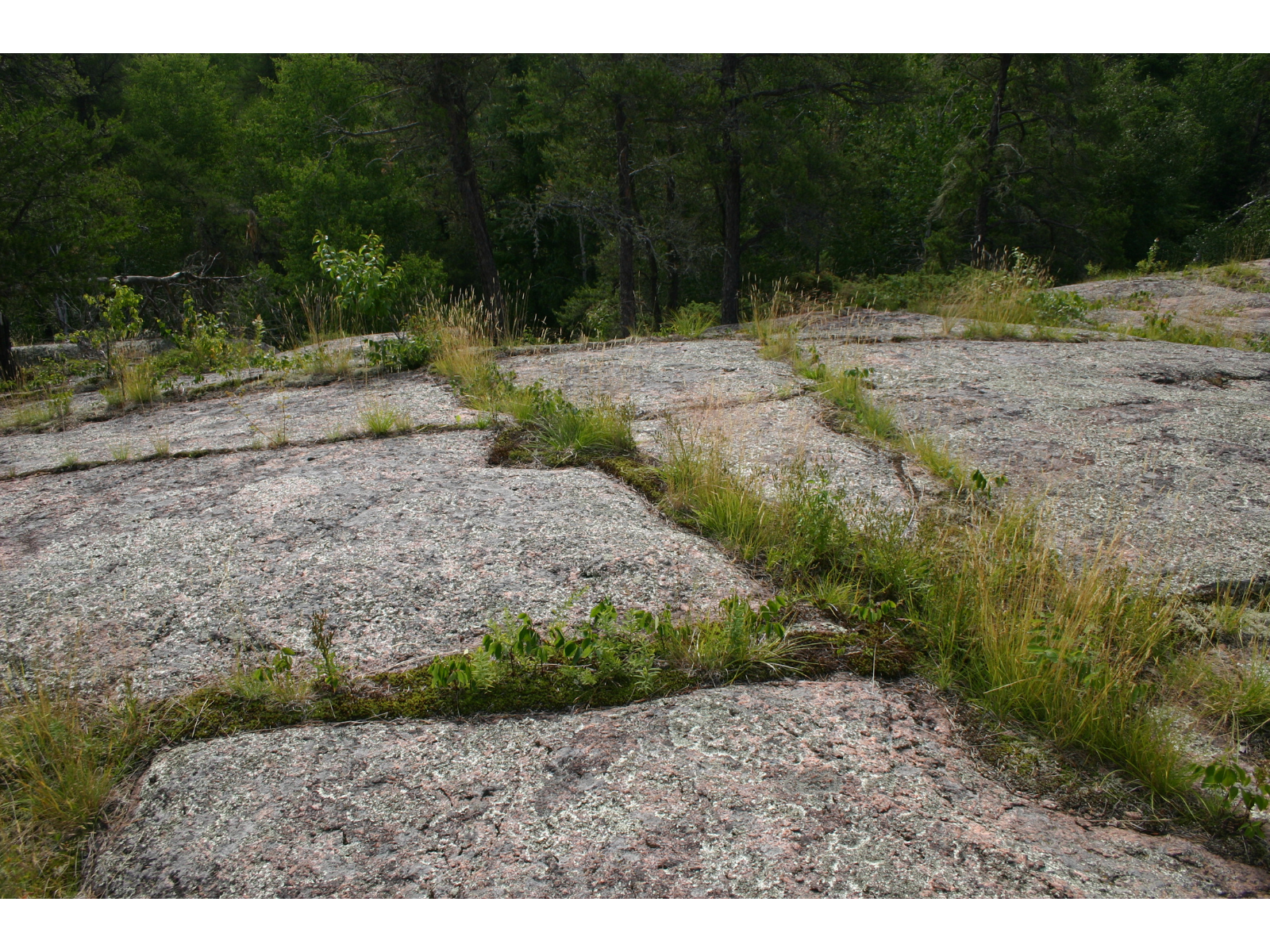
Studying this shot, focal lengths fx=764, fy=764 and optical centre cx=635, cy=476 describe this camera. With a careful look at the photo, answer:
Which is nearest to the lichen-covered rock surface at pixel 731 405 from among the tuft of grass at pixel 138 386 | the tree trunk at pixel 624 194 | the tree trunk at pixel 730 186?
the tuft of grass at pixel 138 386

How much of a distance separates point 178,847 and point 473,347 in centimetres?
470

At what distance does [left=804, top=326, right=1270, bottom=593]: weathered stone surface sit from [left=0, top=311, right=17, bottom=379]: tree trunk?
7.78m

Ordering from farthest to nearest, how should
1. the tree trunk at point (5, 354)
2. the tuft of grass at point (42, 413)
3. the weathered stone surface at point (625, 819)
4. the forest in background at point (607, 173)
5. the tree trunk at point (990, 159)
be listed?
the tree trunk at point (990, 159), the forest in background at point (607, 173), the tree trunk at point (5, 354), the tuft of grass at point (42, 413), the weathered stone surface at point (625, 819)

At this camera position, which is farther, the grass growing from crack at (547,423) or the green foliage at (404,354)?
the green foliage at (404,354)

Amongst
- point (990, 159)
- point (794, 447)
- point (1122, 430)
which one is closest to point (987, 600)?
point (794, 447)

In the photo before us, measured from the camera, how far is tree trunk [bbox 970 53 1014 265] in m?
16.5

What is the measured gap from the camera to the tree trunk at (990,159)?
16.5 m

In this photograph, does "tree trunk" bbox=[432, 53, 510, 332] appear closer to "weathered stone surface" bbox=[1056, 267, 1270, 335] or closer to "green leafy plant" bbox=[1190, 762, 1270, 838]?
"weathered stone surface" bbox=[1056, 267, 1270, 335]

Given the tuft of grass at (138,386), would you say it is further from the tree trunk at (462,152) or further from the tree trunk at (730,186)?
the tree trunk at (730,186)

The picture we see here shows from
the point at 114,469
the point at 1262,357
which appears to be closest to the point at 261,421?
the point at 114,469

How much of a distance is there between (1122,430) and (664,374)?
9.64 ft

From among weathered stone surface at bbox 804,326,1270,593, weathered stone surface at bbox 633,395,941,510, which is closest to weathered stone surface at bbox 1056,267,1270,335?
weathered stone surface at bbox 804,326,1270,593

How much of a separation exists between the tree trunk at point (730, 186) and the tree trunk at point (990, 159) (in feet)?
16.5

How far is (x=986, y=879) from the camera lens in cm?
158
